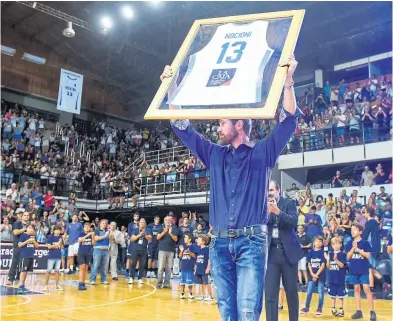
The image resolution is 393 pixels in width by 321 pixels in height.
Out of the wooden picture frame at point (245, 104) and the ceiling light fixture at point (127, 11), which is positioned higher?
the ceiling light fixture at point (127, 11)

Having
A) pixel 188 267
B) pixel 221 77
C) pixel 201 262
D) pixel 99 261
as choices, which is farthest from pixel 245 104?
pixel 99 261

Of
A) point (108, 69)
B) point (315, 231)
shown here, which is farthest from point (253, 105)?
point (108, 69)

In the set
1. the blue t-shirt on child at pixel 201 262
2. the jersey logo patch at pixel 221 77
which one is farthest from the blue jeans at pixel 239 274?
the blue t-shirt on child at pixel 201 262

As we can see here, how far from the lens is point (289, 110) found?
2.54m

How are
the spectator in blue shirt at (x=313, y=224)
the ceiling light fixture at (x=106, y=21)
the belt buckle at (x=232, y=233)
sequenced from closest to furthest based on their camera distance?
the belt buckle at (x=232, y=233)
the spectator in blue shirt at (x=313, y=224)
the ceiling light fixture at (x=106, y=21)

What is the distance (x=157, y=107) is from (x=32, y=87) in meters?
23.8

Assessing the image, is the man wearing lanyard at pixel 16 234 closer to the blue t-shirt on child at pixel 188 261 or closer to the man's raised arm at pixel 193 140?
the blue t-shirt on child at pixel 188 261

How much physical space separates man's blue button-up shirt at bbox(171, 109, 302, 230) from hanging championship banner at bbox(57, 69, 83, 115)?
16.7 metres

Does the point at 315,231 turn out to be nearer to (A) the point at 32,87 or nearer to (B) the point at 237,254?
(B) the point at 237,254

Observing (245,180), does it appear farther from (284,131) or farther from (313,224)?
(313,224)

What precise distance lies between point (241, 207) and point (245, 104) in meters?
0.56

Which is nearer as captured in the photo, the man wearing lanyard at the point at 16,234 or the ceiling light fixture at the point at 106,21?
the man wearing lanyard at the point at 16,234

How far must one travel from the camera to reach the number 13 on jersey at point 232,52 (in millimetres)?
2662

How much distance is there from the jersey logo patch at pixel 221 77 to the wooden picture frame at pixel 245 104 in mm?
174
